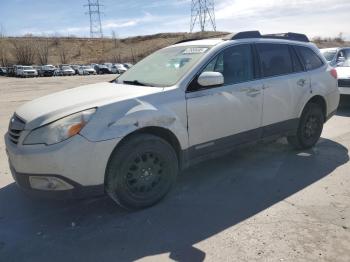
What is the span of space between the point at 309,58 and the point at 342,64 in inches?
222

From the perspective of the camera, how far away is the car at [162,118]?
3.63 meters

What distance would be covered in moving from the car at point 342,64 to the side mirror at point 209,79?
21.0 feet

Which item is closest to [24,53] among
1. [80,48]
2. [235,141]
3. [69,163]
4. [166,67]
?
[80,48]

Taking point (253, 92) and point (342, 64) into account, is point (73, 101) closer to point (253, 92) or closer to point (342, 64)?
point (253, 92)

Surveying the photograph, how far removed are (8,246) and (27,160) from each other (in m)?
0.76

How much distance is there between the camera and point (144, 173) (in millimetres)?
4102

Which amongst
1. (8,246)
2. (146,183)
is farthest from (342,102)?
(8,246)

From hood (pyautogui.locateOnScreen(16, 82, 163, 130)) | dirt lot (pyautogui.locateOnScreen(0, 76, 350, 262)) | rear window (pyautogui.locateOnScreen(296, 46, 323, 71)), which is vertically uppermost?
rear window (pyautogui.locateOnScreen(296, 46, 323, 71))

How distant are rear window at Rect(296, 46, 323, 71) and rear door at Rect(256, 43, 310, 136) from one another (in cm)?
15

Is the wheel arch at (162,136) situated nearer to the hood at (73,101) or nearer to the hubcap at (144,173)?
the hubcap at (144,173)

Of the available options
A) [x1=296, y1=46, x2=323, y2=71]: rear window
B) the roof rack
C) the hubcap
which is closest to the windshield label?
the roof rack

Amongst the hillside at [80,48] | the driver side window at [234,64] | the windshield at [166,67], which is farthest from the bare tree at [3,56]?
the driver side window at [234,64]

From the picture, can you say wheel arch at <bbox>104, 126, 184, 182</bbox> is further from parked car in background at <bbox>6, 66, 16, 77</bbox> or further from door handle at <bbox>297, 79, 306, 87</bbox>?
parked car in background at <bbox>6, 66, 16, 77</bbox>

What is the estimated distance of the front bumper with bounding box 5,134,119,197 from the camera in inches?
139
